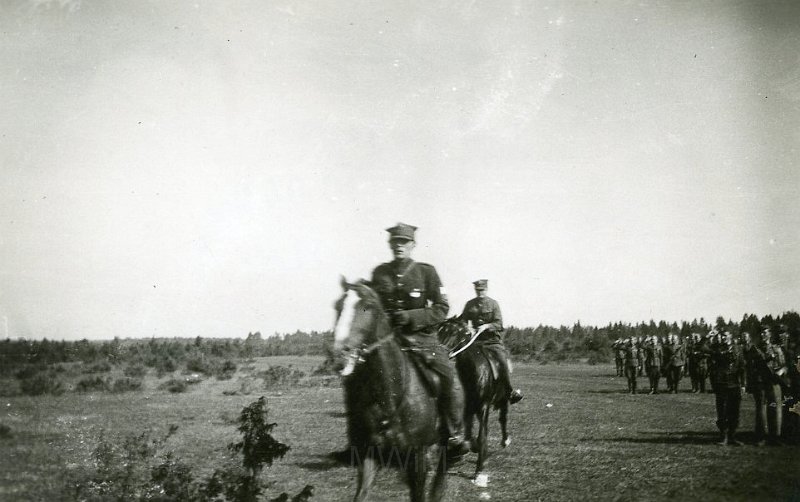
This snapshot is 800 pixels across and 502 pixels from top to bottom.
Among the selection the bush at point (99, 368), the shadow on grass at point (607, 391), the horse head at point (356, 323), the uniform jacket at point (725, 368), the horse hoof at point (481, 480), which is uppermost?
the horse head at point (356, 323)

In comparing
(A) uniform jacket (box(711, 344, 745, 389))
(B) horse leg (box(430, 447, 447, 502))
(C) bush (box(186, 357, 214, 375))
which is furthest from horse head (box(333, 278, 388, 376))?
(C) bush (box(186, 357, 214, 375))

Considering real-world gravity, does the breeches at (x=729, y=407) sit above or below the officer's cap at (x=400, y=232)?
below

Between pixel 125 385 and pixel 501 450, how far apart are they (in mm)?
13315

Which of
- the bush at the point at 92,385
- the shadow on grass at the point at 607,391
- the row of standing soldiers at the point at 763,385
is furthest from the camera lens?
the shadow on grass at the point at 607,391

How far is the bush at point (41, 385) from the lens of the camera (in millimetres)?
14066

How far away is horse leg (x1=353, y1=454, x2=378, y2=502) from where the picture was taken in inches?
212

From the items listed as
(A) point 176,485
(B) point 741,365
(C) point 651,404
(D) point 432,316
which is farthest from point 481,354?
(C) point 651,404

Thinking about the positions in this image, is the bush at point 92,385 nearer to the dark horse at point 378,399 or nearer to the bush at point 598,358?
the dark horse at point 378,399

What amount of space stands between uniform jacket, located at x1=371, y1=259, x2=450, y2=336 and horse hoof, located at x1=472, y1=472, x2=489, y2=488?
3580mm

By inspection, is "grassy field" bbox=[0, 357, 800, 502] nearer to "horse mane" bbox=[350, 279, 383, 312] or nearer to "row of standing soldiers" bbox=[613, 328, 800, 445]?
"row of standing soldiers" bbox=[613, 328, 800, 445]

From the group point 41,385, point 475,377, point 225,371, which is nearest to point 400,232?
point 475,377

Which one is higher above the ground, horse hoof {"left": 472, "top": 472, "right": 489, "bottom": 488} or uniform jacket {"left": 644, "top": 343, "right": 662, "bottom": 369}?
uniform jacket {"left": 644, "top": 343, "right": 662, "bottom": 369}

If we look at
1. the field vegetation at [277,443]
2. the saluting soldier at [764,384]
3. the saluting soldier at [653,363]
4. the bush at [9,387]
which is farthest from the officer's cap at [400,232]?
the saluting soldier at [653,363]

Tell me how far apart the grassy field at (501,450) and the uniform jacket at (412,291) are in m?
2.36
